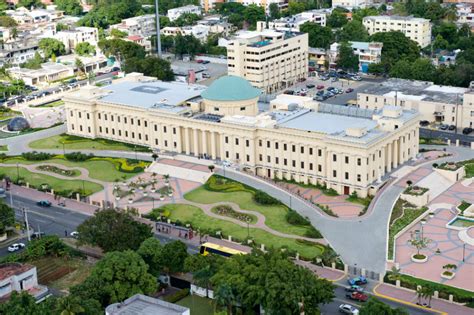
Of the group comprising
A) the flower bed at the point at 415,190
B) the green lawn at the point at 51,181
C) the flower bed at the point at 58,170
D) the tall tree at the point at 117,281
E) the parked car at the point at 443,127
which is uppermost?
the tall tree at the point at 117,281

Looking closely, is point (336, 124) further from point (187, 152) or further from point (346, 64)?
point (346, 64)

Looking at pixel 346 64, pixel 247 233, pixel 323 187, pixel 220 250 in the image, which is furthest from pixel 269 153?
pixel 346 64

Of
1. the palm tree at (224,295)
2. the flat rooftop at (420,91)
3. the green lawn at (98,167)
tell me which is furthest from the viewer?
the flat rooftop at (420,91)

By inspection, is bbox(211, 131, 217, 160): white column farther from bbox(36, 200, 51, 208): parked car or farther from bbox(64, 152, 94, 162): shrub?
bbox(36, 200, 51, 208): parked car

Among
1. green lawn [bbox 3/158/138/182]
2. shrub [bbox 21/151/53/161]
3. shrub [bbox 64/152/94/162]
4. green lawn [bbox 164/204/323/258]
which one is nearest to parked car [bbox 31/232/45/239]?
green lawn [bbox 164/204/323/258]

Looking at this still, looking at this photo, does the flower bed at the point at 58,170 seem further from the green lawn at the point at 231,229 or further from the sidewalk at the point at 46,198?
the green lawn at the point at 231,229

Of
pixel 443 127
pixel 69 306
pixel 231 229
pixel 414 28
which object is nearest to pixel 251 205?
pixel 231 229

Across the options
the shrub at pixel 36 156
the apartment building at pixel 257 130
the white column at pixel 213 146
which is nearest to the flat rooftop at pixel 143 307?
the apartment building at pixel 257 130

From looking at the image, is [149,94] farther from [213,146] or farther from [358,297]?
[358,297]
